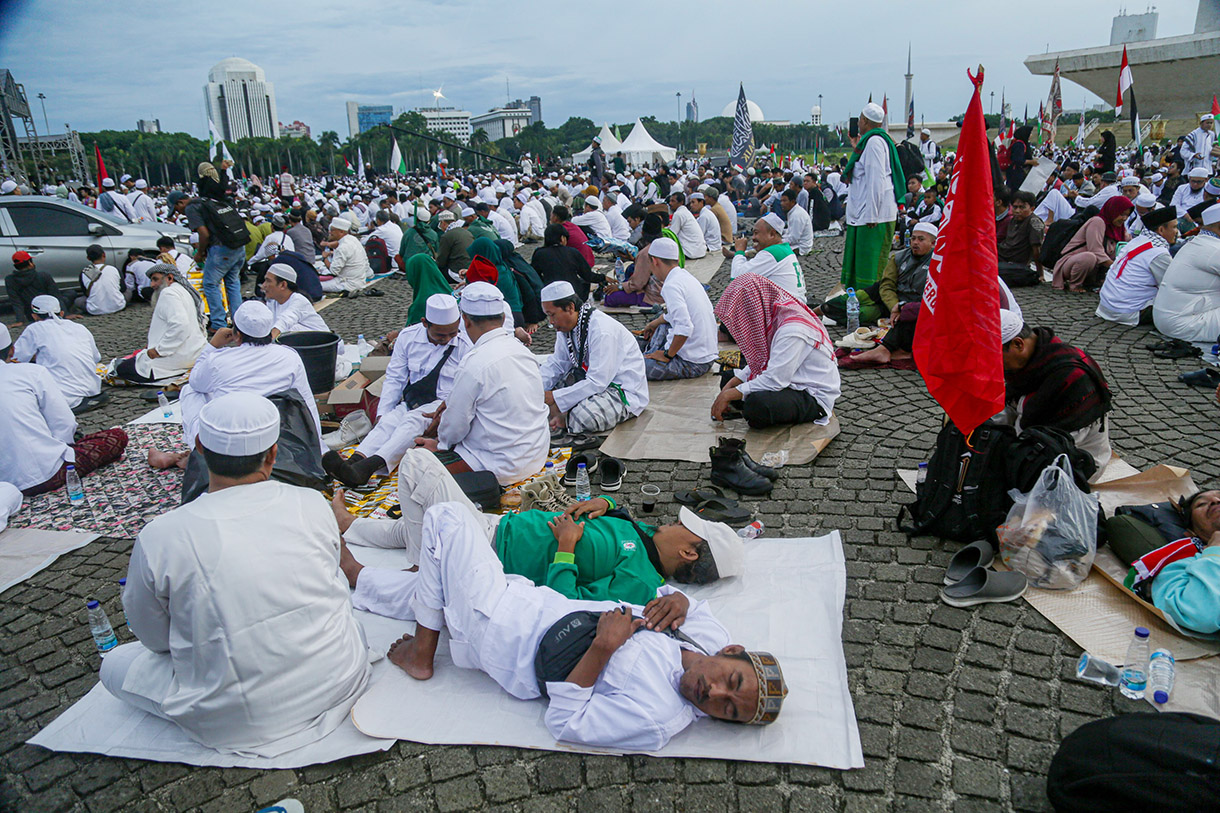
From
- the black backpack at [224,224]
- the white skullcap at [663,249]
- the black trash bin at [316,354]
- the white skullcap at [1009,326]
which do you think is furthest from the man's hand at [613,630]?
the black backpack at [224,224]

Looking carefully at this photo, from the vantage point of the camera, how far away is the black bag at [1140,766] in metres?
2.03

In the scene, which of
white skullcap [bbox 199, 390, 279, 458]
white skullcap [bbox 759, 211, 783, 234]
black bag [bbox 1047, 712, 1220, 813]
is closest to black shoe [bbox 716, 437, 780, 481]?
black bag [bbox 1047, 712, 1220, 813]

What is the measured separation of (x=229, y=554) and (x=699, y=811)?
1.79 m

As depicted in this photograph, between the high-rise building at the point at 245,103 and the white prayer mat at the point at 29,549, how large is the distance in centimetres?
6032

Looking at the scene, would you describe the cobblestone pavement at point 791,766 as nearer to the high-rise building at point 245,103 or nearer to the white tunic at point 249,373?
the white tunic at point 249,373

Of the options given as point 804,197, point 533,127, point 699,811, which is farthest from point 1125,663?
point 533,127

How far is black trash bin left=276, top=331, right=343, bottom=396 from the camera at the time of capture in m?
6.58

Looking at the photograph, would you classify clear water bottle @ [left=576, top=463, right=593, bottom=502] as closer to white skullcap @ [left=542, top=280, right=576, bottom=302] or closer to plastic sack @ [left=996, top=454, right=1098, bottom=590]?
white skullcap @ [left=542, top=280, right=576, bottom=302]

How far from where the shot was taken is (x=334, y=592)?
2.80 metres

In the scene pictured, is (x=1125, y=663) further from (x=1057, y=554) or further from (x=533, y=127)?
(x=533, y=127)

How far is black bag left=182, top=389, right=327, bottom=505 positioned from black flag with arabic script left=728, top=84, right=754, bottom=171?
18451mm

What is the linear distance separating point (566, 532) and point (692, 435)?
2.49 m

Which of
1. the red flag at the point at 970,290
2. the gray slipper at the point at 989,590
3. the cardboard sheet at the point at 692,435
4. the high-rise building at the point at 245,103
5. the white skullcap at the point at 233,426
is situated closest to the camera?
the white skullcap at the point at 233,426

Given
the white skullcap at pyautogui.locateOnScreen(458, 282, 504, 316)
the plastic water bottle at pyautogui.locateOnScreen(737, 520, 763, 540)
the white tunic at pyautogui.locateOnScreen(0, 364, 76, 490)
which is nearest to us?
the plastic water bottle at pyautogui.locateOnScreen(737, 520, 763, 540)
